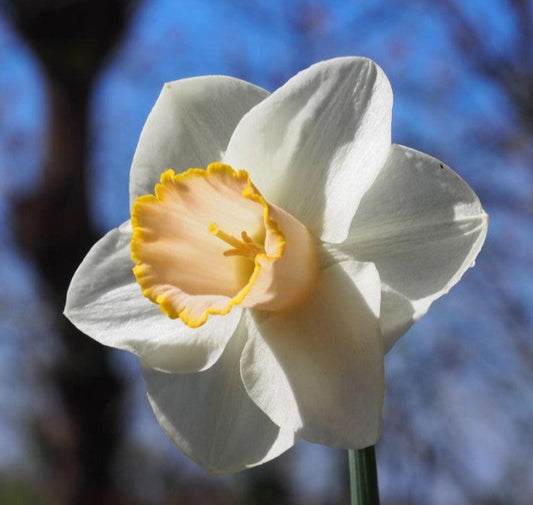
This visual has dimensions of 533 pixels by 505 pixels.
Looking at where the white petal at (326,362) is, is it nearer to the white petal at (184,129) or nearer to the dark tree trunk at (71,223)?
the white petal at (184,129)

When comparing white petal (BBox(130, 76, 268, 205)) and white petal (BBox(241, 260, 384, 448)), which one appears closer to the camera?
white petal (BBox(241, 260, 384, 448))

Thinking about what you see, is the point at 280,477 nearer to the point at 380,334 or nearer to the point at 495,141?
the point at 495,141

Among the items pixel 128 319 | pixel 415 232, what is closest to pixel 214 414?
pixel 128 319

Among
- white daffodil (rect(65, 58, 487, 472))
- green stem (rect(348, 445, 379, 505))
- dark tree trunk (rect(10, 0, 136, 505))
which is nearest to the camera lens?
green stem (rect(348, 445, 379, 505))

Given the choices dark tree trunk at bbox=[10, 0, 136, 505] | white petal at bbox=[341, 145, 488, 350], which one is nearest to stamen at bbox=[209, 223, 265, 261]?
white petal at bbox=[341, 145, 488, 350]

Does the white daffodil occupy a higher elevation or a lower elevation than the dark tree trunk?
higher

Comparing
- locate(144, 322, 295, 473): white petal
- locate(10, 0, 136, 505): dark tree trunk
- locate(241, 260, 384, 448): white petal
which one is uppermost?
locate(241, 260, 384, 448): white petal

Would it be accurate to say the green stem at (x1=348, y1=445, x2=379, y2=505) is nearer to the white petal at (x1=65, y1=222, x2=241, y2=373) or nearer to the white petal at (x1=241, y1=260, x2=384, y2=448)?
the white petal at (x1=241, y1=260, x2=384, y2=448)

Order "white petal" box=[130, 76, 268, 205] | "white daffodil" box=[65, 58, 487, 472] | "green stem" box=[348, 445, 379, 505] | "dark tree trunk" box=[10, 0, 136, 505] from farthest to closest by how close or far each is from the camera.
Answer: "dark tree trunk" box=[10, 0, 136, 505] < "white petal" box=[130, 76, 268, 205] < "white daffodil" box=[65, 58, 487, 472] < "green stem" box=[348, 445, 379, 505]
